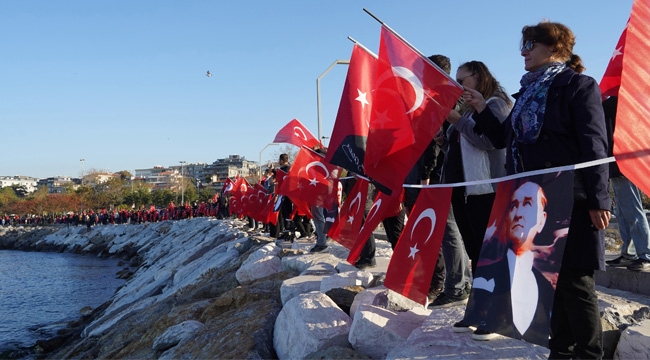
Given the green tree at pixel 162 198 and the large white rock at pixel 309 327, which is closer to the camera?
the large white rock at pixel 309 327

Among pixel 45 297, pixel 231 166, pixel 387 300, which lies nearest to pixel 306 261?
pixel 387 300

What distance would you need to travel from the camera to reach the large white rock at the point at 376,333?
3359 millimetres

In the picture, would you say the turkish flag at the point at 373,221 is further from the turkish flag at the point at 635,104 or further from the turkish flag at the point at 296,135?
the turkish flag at the point at 296,135

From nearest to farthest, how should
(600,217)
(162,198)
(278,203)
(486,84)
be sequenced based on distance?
(600,217) → (486,84) → (278,203) → (162,198)

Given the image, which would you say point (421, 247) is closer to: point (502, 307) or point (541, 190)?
point (502, 307)

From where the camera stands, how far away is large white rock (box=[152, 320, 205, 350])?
16.6 ft

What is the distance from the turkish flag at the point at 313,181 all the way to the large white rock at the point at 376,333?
11.3ft

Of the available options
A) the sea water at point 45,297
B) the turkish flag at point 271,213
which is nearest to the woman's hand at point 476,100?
the turkish flag at point 271,213

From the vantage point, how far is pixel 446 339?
3.06m

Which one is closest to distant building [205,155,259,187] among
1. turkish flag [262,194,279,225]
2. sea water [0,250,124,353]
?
sea water [0,250,124,353]

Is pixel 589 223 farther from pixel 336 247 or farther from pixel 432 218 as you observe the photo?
pixel 336 247

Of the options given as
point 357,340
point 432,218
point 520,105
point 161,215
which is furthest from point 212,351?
point 161,215

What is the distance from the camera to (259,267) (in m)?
7.10

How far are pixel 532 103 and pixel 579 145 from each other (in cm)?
30
